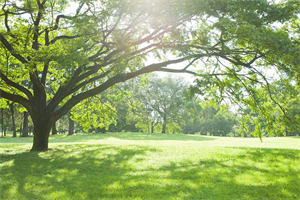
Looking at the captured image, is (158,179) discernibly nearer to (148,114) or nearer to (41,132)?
(41,132)

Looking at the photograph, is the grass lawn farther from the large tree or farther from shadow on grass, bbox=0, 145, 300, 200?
the large tree

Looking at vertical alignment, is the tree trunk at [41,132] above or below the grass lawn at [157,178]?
above

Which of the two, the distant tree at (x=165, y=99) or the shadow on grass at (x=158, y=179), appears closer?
the shadow on grass at (x=158, y=179)

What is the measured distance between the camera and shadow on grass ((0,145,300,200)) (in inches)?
259

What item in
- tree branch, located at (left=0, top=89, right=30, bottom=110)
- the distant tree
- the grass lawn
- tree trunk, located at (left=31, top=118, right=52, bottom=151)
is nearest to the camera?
the grass lawn

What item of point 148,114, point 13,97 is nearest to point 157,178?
point 13,97

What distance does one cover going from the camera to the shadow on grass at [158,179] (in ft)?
21.6

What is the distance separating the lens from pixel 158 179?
781cm

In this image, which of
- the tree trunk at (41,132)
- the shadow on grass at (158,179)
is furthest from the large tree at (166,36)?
the shadow on grass at (158,179)

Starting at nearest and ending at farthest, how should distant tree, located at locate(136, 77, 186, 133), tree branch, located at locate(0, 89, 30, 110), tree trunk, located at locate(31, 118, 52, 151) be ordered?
1. tree branch, located at locate(0, 89, 30, 110)
2. tree trunk, located at locate(31, 118, 52, 151)
3. distant tree, located at locate(136, 77, 186, 133)

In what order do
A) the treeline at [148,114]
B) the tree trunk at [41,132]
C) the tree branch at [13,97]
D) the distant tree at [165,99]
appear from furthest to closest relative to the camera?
the distant tree at [165,99] → the treeline at [148,114] → the tree trunk at [41,132] → the tree branch at [13,97]

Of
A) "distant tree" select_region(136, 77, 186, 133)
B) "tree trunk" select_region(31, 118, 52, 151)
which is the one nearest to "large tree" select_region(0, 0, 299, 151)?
"tree trunk" select_region(31, 118, 52, 151)

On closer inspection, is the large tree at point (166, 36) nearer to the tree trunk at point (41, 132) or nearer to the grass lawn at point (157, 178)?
the tree trunk at point (41, 132)

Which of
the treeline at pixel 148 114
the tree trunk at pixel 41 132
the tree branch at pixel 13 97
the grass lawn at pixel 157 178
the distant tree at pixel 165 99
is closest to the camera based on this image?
the grass lawn at pixel 157 178
